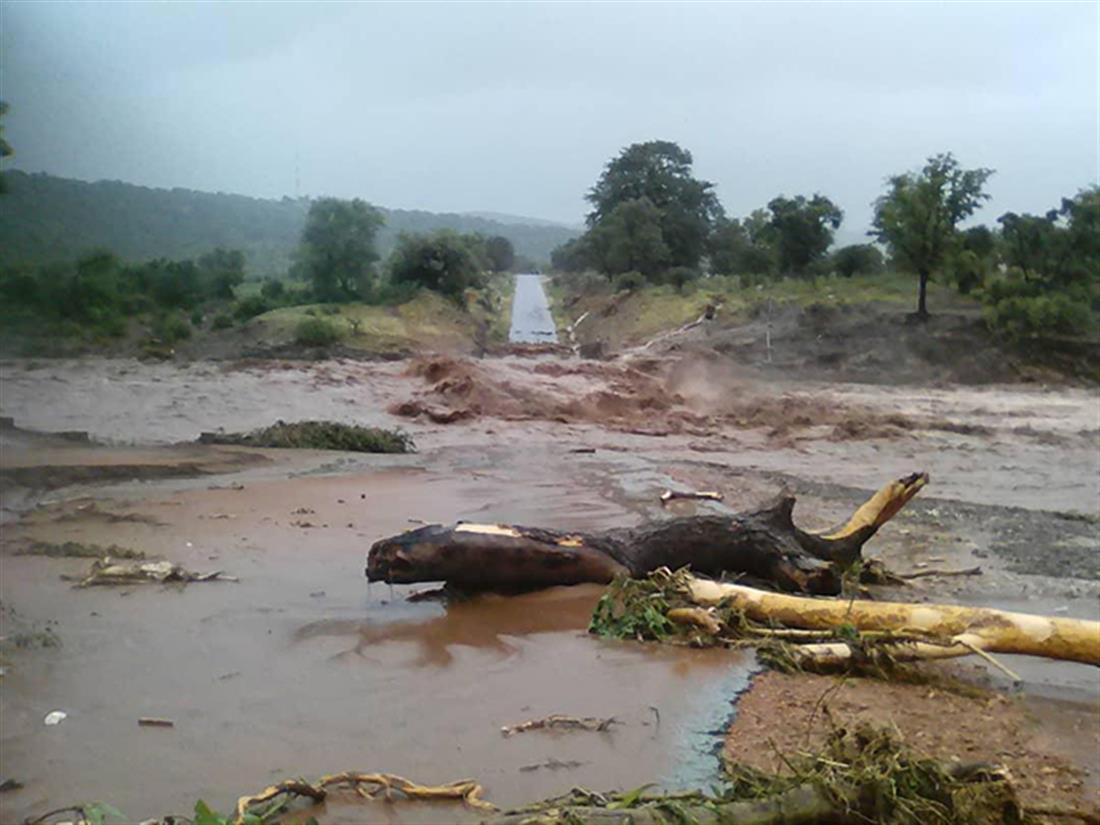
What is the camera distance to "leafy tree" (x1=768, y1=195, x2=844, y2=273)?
37938 millimetres

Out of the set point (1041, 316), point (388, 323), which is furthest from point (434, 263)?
point (1041, 316)

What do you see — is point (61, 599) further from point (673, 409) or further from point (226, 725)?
point (673, 409)

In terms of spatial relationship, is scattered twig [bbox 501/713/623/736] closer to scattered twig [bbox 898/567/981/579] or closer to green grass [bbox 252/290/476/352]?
scattered twig [bbox 898/567/981/579]

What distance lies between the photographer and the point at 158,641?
5742mm

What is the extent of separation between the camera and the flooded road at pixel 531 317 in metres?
38.9

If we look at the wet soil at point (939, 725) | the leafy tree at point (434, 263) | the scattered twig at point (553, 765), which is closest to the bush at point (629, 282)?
the leafy tree at point (434, 263)

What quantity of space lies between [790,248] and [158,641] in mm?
34871

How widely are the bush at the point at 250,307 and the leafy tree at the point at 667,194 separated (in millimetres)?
21428

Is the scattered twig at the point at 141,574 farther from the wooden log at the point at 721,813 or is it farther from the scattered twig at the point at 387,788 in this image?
the wooden log at the point at 721,813

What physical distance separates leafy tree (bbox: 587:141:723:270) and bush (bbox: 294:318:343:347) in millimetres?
22520

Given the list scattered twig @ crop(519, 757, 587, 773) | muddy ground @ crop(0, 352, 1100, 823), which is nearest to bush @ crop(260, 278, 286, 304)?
muddy ground @ crop(0, 352, 1100, 823)

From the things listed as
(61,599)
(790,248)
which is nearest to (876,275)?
(790,248)

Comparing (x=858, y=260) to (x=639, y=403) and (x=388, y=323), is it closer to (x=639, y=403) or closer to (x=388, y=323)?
(x=388, y=323)

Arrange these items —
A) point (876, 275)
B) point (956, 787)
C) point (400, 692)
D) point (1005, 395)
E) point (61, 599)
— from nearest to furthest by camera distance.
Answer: point (956, 787), point (400, 692), point (61, 599), point (1005, 395), point (876, 275)
